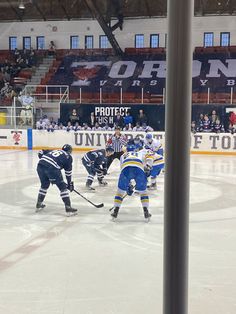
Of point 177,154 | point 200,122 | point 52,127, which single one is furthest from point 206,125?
point 177,154

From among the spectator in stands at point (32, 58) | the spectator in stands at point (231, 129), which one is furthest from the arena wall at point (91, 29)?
the spectator in stands at point (231, 129)

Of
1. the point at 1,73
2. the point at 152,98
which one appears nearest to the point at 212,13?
the point at 152,98

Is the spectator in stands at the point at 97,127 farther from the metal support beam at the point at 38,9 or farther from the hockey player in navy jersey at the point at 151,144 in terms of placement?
the metal support beam at the point at 38,9

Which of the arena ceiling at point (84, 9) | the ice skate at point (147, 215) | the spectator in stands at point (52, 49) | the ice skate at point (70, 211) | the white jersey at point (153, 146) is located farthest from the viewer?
Result: the spectator in stands at point (52, 49)

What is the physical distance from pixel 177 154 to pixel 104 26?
21.6m

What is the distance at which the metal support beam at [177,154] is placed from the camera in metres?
1.14

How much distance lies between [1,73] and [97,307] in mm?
22441

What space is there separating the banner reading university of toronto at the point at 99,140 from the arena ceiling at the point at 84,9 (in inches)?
319

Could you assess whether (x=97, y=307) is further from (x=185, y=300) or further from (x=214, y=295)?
(x=185, y=300)

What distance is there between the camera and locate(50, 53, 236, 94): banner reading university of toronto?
21469 millimetres

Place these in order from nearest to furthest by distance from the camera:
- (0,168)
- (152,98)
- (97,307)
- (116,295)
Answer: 1. (97,307)
2. (116,295)
3. (0,168)
4. (152,98)

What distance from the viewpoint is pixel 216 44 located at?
2328cm

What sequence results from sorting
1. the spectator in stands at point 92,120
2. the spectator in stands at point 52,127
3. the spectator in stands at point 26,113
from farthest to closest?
the spectator in stands at point 26,113
the spectator in stands at point 92,120
the spectator in stands at point 52,127

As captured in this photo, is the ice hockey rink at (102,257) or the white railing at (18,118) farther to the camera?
the white railing at (18,118)
